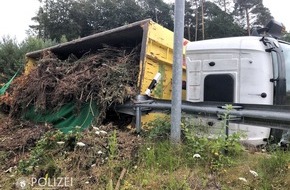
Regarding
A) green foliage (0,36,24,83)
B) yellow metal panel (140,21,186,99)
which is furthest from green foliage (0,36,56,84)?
yellow metal panel (140,21,186,99)

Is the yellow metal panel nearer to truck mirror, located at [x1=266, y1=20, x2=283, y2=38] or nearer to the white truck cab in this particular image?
the white truck cab

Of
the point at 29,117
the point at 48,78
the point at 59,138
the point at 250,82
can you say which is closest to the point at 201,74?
the point at 250,82

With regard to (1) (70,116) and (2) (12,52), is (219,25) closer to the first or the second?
(2) (12,52)

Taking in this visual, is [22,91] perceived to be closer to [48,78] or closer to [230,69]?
[48,78]

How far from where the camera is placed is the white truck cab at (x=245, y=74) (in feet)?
13.6

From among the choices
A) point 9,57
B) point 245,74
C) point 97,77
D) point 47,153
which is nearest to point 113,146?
point 47,153

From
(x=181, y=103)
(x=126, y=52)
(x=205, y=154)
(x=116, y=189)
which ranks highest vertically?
(x=126, y=52)

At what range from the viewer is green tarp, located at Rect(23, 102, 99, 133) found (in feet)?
17.2

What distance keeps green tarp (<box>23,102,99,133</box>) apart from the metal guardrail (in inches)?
34.8

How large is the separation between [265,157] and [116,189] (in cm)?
156

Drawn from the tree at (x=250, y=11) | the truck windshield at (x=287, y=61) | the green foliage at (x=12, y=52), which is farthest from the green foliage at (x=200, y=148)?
the tree at (x=250, y=11)

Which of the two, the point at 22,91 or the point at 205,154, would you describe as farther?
the point at 22,91

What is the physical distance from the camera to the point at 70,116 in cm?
567

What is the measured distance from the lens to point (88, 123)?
5273 millimetres
